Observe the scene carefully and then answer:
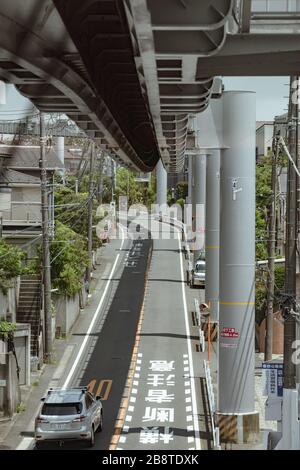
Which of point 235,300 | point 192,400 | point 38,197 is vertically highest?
point 38,197

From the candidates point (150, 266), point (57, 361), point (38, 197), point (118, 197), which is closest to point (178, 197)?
point (118, 197)

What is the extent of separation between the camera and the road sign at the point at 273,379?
1730cm

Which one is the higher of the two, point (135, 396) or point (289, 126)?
point (289, 126)

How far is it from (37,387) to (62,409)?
7257mm

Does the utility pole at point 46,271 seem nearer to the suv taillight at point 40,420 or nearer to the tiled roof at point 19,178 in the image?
the tiled roof at point 19,178

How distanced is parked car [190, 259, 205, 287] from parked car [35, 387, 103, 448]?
26872 millimetres

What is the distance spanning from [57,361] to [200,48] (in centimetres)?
2494

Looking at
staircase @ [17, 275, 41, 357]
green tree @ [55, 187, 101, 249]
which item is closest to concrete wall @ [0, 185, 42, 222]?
staircase @ [17, 275, 41, 357]

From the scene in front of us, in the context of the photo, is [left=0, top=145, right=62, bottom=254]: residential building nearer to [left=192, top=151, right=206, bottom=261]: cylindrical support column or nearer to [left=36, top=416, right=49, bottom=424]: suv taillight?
[left=192, top=151, right=206, bottom=261]: cylindrical support column

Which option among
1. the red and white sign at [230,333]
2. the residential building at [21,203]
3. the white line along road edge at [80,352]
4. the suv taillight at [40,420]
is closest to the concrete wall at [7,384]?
the white line along road edge at [80,352]

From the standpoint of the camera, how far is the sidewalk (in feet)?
75.2

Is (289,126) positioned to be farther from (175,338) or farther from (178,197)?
(178,197)

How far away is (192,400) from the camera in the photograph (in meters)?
26.9

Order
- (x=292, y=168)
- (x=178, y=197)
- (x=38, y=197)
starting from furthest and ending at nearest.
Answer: (x=178, y=197) < (x=38, y=197) < (x=292, y=168)
